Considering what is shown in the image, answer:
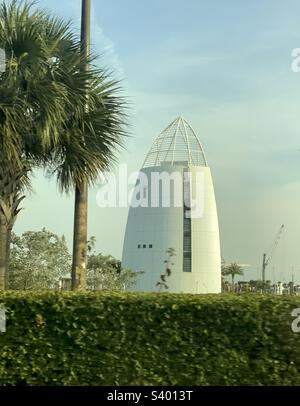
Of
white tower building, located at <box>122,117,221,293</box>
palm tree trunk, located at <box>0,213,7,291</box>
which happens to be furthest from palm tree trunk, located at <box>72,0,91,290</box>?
white tower building, located at <box>122,117,221,293</box>

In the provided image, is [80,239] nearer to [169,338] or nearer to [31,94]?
[31,94]

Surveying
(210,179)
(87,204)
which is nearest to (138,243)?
(210,179)

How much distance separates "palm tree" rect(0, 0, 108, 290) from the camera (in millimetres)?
9883

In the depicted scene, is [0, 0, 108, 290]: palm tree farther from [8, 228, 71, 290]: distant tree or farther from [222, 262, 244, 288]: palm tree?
[222, 262, 244, 288]: palm tree

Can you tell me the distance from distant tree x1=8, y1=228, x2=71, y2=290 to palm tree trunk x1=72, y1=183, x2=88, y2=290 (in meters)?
6.05

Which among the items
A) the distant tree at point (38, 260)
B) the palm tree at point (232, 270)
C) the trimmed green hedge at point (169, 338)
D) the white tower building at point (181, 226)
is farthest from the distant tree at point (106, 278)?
the palm tree at point (232, 270)

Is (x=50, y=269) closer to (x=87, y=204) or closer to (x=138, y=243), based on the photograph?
(x=87, y=204)

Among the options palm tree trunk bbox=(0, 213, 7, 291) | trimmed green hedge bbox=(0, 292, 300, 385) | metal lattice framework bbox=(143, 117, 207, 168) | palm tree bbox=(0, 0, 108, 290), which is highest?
metal lattice framework bbox=(143, 117, 207, 168)

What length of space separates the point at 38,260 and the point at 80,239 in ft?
24.3

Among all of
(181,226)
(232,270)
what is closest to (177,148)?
(181,226)

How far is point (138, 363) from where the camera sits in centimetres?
685

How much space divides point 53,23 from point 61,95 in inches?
62.9

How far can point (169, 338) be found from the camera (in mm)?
6824
